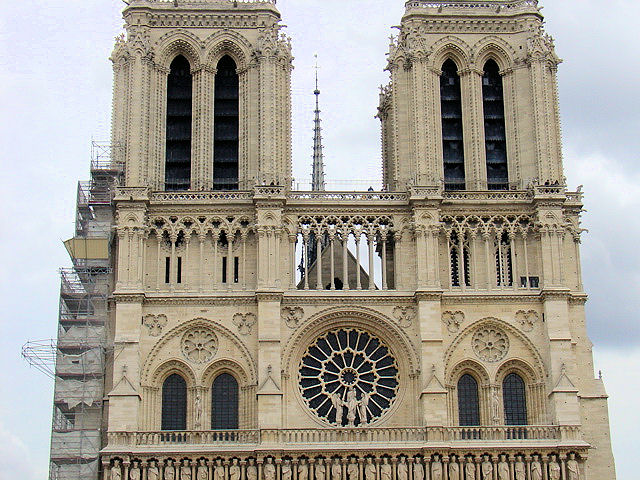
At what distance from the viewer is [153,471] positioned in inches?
1833

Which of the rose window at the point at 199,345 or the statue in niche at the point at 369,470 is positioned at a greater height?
the rose window at the point at 199,345

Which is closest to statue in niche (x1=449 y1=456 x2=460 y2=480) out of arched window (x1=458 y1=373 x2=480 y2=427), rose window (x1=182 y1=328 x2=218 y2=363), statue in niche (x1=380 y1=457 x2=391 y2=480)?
statue in niche (x1=380 y1=457 x2=391 y2=480)

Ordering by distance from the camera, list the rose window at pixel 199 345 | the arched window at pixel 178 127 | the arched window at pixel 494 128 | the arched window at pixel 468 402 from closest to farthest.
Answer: the rose window at pixel 199 345 < the arched window at pixel 468 402 < the arched window at pixel 178 127 < the arched window at pixel 494 128

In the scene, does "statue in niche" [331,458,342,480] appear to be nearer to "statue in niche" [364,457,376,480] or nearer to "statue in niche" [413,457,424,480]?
"statue in niche" [364,457,376,480]

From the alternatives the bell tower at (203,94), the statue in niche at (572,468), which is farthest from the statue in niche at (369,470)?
the bell tower at (203,94)

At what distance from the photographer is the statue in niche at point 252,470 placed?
46781 mm

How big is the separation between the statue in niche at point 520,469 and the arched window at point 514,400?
2430 mm

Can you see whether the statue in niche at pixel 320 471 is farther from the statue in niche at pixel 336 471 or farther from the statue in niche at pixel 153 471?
the statue in niche at pixel 153 471

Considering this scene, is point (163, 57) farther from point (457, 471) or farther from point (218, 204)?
A: point (457, 471)

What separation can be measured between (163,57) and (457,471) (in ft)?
67.1

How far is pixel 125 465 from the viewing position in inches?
1834

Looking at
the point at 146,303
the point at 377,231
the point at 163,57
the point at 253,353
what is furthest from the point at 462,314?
the point at 163,57

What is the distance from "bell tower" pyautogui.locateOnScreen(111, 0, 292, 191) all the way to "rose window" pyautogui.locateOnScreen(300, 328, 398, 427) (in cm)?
677

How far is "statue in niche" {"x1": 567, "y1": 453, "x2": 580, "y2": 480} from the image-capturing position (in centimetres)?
4703
